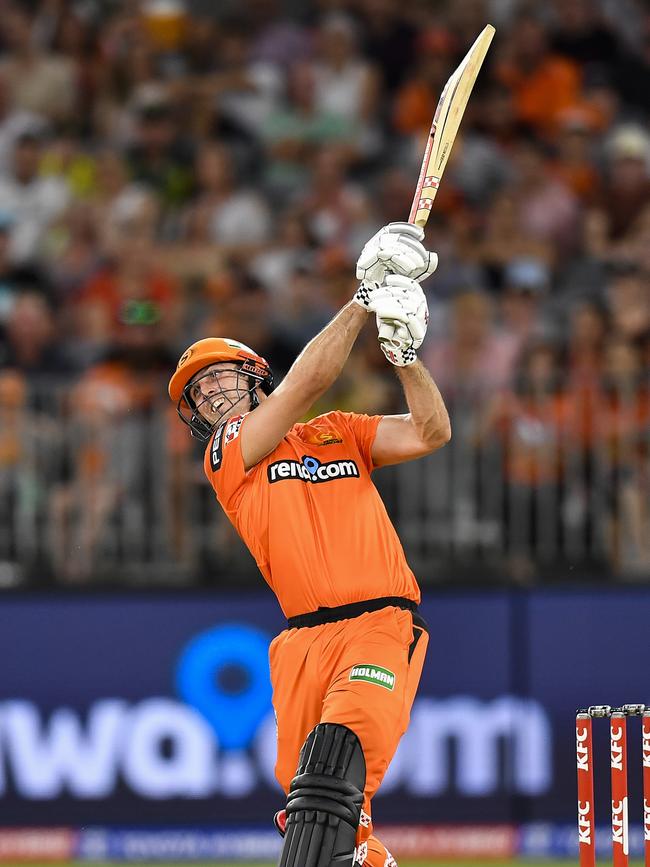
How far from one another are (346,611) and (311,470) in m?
0.61

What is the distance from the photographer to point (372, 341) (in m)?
11.5

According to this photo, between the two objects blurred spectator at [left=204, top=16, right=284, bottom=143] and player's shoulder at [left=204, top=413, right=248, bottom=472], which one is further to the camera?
blurred spectator at [left=204, top=16, right=284, bottom=143]

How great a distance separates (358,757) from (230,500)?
1271 millimetres

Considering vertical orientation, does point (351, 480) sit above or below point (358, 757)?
above

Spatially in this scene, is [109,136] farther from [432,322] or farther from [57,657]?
[57,657]

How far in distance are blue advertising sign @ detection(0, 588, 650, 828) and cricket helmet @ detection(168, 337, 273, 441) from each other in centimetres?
390

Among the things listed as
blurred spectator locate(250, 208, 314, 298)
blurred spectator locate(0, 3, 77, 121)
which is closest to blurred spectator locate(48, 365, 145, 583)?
blurred spectator locate(250, 208, 314, 298)

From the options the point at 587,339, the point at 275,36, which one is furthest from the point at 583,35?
the point at 587,339

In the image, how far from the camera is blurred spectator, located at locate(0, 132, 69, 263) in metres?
13.8

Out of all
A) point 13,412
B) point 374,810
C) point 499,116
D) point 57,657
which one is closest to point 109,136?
point 499,116

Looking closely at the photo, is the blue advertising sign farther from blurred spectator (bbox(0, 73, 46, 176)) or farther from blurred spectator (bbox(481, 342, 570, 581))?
blurred spectator (bbox(0, 73, 46, 176))

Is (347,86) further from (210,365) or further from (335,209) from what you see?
(210,365)

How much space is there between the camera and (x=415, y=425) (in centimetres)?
666

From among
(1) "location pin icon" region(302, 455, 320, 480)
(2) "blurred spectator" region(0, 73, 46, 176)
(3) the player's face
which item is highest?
(2) "blurred spectator" region(0, 73, 46, 176)
